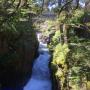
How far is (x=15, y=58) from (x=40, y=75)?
5835 millimetres

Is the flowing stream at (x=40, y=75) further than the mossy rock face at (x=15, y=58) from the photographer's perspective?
Yes

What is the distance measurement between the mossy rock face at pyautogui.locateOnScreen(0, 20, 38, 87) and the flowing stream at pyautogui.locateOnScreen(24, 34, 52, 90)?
26.1 inches

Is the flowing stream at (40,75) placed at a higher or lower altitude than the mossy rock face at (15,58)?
lower

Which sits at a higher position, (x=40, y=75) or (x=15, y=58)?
(x=15, y=58)

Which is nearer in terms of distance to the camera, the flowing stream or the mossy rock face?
the mossy rock face

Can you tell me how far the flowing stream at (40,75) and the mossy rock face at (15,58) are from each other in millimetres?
662

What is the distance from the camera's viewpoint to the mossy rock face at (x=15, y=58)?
67.8 feet

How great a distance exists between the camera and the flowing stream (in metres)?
23.9

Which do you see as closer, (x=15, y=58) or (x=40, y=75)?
(x=15, y=58)

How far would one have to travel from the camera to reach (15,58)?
21.2 metres

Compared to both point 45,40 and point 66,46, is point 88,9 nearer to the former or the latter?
point 66,46

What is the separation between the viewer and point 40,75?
1043 inches

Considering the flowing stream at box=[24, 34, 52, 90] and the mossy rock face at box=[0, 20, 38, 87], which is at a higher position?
the mossy rock face at box=[0, 20, 38, 87]

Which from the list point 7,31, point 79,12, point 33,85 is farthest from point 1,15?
point 33,85
